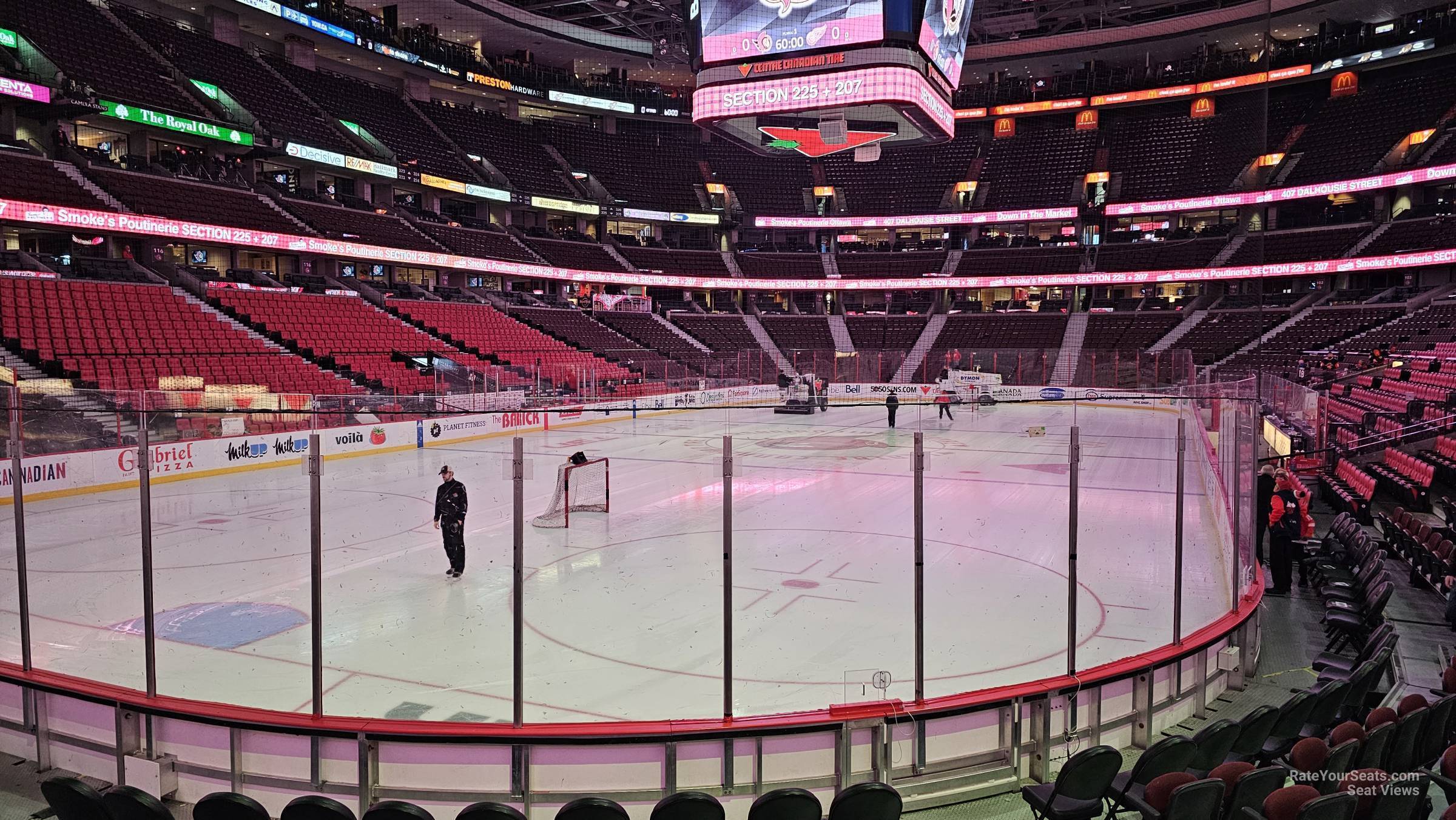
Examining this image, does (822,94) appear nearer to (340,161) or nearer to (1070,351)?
(1070,351)

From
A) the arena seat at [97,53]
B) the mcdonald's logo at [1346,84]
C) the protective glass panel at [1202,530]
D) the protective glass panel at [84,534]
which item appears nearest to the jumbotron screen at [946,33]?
the protective glass panel at [1202,530]

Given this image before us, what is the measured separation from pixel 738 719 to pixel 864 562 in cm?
582

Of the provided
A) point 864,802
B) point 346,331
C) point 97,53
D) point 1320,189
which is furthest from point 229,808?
point 1320,189

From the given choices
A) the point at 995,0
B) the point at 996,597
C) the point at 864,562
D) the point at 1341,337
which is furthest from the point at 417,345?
the point at 1341,337

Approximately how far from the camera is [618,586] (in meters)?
10.2

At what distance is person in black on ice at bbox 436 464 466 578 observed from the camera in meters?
10.0

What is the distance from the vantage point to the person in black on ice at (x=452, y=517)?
1004 cm

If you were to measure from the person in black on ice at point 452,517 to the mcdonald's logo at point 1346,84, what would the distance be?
55381 mm

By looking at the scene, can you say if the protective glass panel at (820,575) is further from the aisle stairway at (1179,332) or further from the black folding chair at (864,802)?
the aisle stairway at (1179,332)

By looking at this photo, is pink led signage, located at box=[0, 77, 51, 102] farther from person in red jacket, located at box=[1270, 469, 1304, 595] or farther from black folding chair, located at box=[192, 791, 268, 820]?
person in red jacket, located at box=[1270, 469, 1304, 595]

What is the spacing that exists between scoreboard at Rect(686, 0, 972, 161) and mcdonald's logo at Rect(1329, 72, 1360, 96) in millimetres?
39961

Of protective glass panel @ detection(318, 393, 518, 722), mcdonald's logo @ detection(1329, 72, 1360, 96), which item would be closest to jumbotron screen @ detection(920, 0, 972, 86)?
protective glass panel @ detection(318, 393, 518, 722)

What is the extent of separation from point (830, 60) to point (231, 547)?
45.0ft

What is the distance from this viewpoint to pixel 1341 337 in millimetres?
38438
